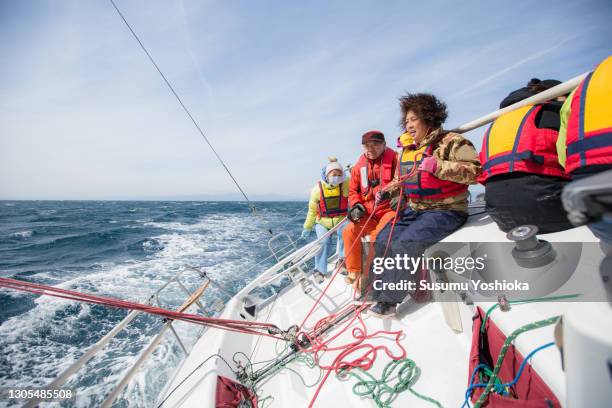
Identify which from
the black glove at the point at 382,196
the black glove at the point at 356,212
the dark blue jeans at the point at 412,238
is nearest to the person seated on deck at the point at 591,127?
the dark blue jeans at the point at 412,238

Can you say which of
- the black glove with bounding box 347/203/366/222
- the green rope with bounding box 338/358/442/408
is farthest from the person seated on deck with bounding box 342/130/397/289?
the green rope with bounding box 338/358/442/408

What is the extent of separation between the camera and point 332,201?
3.81 meters

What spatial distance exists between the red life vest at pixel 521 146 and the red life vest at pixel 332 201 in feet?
7.63

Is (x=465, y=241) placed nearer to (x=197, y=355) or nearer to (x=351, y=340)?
(x=351, y=340)

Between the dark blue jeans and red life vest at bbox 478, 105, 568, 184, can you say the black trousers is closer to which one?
red life vest at bbox 478, 105, 568, 184

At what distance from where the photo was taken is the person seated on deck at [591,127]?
88cm

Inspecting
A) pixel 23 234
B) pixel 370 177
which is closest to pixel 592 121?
pixel 370 177

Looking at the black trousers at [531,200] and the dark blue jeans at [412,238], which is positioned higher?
the black trousers at [531,200]

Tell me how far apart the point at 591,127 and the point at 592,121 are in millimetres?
22

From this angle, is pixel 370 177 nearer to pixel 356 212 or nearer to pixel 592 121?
pixel 356 212

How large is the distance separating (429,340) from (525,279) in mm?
770

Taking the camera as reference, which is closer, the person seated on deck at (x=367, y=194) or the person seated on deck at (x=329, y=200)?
the person seated on deck at (x=367, y=194)

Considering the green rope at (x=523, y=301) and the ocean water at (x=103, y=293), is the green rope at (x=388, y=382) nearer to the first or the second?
the green rope at (x=523, y=301)

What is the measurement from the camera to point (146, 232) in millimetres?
11016
